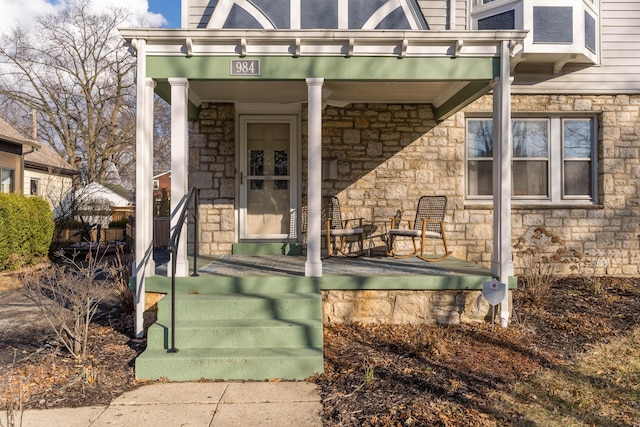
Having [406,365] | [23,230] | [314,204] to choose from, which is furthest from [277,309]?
[23,230]

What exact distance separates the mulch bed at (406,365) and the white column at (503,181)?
58cm

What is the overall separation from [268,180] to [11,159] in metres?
9.95

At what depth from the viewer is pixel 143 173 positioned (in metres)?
4.66

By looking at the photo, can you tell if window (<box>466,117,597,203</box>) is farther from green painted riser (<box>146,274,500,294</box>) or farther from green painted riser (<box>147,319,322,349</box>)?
green painted riser (<box>147,319,322,349</box>)

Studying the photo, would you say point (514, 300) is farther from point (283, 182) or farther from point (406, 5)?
point (406, 5)

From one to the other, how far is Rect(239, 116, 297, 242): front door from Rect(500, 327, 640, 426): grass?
4268 millimetres

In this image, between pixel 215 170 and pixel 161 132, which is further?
pixel 161 132

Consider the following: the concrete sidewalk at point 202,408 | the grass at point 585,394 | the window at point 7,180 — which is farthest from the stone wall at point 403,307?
the window at point 7,180

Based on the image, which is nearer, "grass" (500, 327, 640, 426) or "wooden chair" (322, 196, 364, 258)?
"grass" (500, 327, 640, 426)

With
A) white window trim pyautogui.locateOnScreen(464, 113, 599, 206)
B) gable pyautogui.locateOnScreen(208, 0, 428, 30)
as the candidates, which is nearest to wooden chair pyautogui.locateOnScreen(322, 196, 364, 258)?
white window trim pyautogui.locateOnScreen(464, 113, 599, 206)

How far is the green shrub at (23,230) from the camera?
873 cm

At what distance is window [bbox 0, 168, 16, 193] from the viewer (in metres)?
12.9

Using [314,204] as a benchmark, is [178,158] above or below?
above

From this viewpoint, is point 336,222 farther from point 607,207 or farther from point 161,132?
point 161,132
